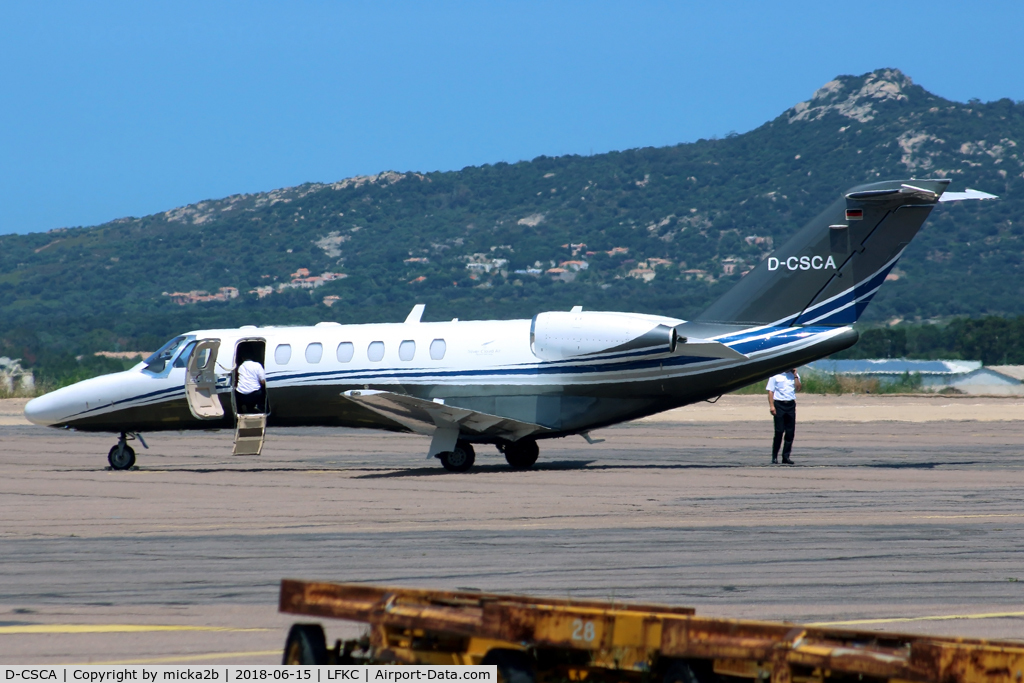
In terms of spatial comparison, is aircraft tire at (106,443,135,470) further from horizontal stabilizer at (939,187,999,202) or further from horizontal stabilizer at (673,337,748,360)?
horizontal stabilizer at (939,187,999,202)

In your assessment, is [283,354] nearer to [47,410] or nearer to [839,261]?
[47,410]

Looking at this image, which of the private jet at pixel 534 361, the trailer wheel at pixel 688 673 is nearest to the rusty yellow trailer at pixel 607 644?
the trailer wheel at pixel 688 673

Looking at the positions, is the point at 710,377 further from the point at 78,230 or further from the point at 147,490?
the point at 78,230

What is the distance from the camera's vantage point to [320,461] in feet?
83.8

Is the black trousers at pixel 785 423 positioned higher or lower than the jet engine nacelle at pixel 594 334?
lower

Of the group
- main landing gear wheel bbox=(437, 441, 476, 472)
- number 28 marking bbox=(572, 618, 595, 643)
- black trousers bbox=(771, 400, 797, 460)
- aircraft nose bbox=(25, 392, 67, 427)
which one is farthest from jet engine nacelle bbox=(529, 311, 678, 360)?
number 28 marking bbox=(572, 618, 595, 643)

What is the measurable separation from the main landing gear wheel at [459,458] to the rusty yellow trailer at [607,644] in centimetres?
1524

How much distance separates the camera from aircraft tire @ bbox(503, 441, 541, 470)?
882 inches

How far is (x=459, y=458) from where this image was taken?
21750 mm

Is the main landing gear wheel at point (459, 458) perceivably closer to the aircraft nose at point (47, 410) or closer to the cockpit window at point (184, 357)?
the cockpit window at point (184, 357)

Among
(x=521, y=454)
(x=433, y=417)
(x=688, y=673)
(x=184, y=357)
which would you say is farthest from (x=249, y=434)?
(x=688, y=673)

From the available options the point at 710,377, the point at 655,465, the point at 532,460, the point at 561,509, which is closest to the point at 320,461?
the point at 532,460

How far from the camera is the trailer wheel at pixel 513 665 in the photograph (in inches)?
225

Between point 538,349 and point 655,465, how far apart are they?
3422 millimetres
